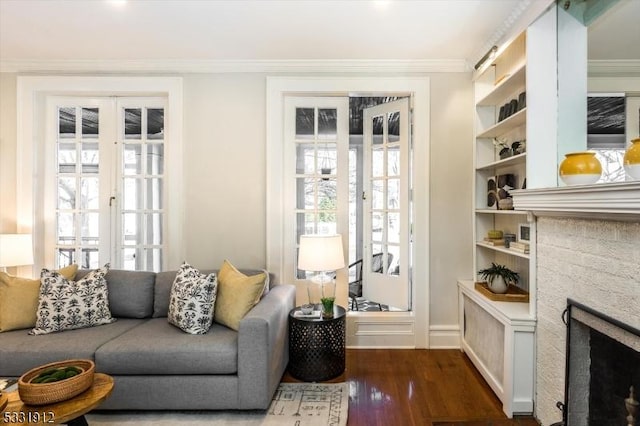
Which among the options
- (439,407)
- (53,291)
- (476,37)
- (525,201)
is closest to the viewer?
(525,201)

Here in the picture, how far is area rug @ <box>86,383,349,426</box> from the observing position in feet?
7.09

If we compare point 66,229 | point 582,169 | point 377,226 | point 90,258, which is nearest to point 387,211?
point 377,226

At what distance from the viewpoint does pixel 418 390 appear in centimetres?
256

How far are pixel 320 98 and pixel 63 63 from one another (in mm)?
2450

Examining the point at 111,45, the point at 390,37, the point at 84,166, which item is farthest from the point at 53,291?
the point at 390,37

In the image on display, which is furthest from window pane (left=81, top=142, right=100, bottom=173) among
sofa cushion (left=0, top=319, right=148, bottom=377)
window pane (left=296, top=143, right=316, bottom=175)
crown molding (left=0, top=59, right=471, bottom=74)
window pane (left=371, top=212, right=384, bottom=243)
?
window pane (left=371, top=212, right=384, bottom=243)

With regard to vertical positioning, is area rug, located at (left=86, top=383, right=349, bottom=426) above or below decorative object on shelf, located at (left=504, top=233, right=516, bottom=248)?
below

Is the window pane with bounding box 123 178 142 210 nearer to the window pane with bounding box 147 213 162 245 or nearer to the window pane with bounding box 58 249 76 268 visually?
the window pane with bounding box 147 213 162 245

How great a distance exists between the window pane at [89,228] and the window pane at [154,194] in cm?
54

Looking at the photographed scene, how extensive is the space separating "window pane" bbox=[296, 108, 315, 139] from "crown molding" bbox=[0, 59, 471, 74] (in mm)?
366

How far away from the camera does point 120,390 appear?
2217mm

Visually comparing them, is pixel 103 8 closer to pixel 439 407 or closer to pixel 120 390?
pixel 120 390

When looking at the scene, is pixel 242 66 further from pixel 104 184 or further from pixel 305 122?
pixel 104 184

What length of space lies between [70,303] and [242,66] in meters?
2.43
